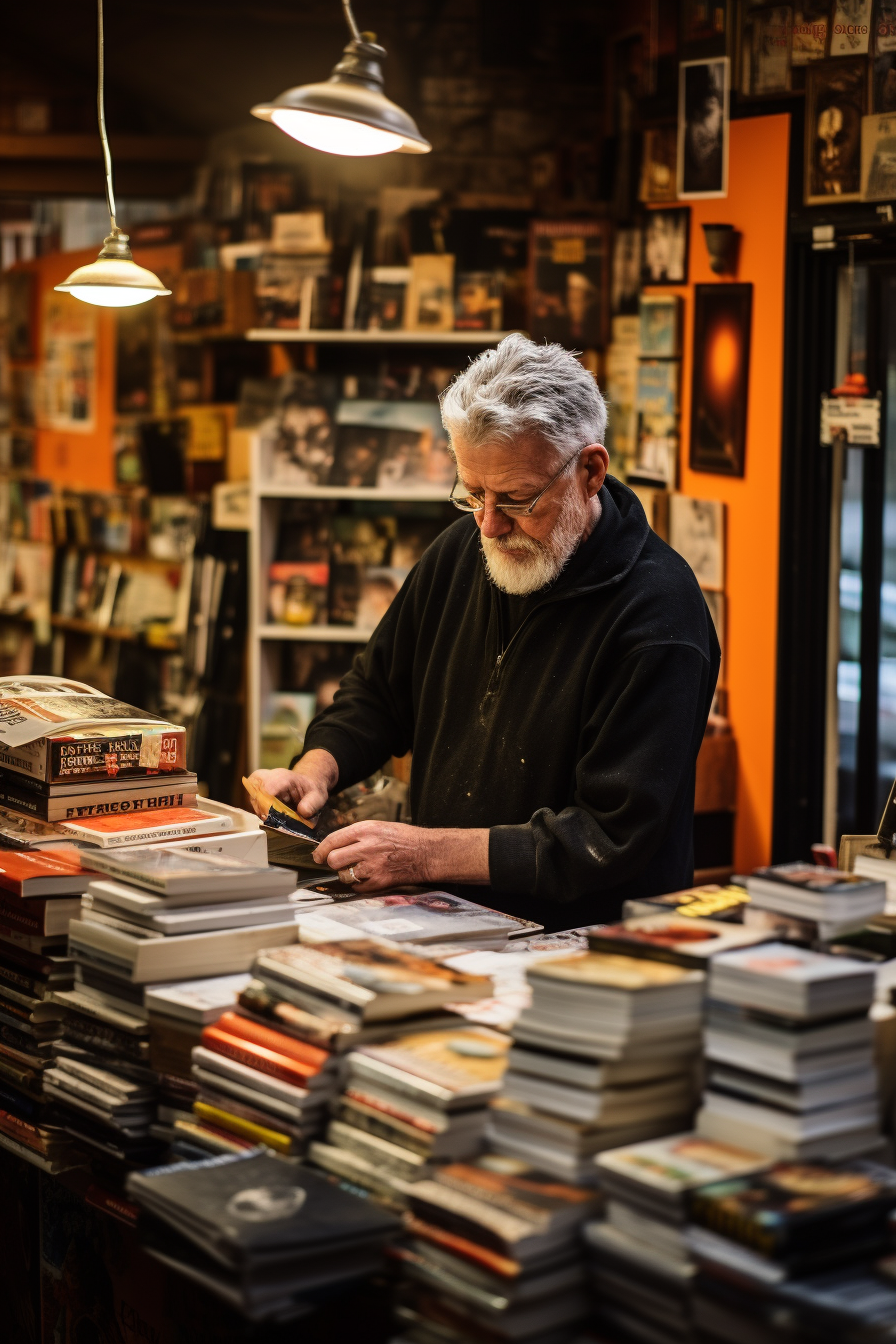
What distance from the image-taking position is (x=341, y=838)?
2.47 m

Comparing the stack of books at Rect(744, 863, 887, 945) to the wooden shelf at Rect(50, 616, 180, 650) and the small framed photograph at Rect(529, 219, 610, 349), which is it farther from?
the wooden shelf at Rect(50, 616, 180, 650)

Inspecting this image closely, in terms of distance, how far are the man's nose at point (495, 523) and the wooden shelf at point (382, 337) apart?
2719 millimetres

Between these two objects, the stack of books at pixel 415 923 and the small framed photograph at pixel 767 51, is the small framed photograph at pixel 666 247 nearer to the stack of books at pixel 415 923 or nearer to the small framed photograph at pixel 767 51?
the small framed photograph at pixel 767 51

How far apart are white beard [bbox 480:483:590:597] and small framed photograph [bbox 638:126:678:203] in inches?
109

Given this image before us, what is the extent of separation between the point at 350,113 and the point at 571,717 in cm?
105

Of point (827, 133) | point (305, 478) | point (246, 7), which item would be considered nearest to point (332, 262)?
point (305, 478)

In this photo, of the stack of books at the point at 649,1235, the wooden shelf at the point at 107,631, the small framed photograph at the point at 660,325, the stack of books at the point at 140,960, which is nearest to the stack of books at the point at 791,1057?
the stack of books at the point at 649,1235

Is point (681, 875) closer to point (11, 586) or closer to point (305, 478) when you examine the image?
point (305, 478)

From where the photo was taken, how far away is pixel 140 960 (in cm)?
186

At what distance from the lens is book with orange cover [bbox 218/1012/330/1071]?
63.7 inches

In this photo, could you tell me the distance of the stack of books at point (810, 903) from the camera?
5.25ft

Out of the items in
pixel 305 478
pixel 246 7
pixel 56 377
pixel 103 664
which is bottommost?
pixel 103 664

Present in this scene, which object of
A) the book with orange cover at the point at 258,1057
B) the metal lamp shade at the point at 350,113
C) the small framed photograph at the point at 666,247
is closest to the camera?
the book with orange cover at the point at 258,1057

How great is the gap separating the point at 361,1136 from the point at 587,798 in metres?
1.04
